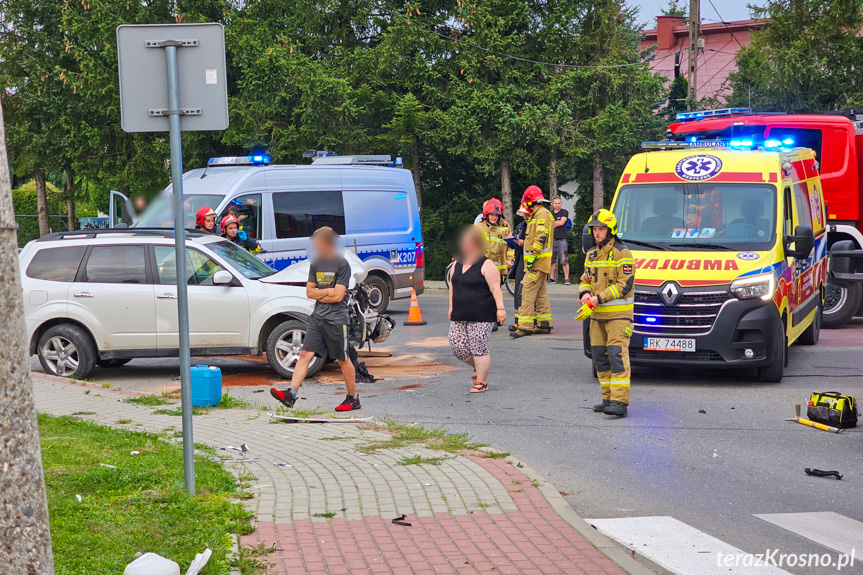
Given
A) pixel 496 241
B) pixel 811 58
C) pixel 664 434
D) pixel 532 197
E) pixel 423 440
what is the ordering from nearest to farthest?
pixel 423 440 < pixel 664 434 < pixel 532 197 < pixel 496 241 < pixel 811 58

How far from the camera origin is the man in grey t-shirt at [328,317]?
9.17 metres

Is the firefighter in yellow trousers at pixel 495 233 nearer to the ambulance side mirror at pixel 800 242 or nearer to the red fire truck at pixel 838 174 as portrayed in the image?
the red fire truck at pixel 838 174

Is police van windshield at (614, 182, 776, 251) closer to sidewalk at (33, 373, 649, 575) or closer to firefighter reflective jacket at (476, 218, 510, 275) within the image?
firefighter reflective jacket at (476, 218, 510, 275)

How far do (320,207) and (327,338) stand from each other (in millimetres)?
7250

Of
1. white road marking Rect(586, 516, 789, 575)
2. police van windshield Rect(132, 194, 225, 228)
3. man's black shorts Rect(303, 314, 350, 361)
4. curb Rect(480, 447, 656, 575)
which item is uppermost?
police van windshield Rect(132, 194, 225, 228)

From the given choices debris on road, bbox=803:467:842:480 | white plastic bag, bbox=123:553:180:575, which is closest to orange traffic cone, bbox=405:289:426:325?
debris on road, bbox=803:467:842:480

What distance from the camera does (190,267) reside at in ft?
36.9

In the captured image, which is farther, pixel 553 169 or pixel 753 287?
pixel 553 169

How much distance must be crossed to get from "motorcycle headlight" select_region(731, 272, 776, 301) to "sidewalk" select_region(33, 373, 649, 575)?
4.26m

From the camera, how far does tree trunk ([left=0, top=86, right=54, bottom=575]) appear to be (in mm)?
3363

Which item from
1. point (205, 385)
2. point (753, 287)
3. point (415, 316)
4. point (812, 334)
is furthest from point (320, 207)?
point (753, 287)

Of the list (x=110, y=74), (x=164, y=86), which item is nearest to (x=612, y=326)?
(x=164, y=86)

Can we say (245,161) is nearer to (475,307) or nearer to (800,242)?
(475,307)

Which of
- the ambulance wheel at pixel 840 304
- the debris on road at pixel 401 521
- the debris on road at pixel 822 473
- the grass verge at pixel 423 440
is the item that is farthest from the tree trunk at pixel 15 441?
the ambulance wheel at pixel 840 304
